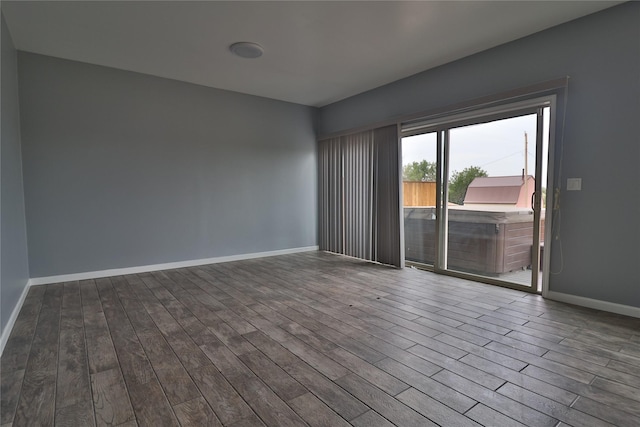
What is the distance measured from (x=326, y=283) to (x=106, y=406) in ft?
8.20

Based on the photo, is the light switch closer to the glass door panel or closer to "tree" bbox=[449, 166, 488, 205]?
"tree" bbox=[449, 166, 488, 205]

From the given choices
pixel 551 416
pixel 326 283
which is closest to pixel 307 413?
pixel 551 416

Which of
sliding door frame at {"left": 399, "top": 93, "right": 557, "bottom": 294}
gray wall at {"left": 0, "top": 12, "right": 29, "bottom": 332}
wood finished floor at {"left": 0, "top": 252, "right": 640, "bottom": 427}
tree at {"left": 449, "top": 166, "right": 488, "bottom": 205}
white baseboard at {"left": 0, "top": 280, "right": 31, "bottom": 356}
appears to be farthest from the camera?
tree at {"left": 449, "top": 166, "right": 488, "bottom": 205}

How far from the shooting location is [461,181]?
3.99 meters

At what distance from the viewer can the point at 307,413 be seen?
1.59 m

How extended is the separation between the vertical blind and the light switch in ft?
6.45

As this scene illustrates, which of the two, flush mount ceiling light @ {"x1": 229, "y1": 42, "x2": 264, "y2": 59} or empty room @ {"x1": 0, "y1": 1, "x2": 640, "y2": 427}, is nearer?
empty room @ {"x1": 0, "y1": 1, "x2": 640, "y2": 427}

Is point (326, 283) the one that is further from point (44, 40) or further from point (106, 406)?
point (44, 40)

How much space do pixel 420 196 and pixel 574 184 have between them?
1.78 meters

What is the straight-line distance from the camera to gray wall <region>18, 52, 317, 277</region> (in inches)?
147

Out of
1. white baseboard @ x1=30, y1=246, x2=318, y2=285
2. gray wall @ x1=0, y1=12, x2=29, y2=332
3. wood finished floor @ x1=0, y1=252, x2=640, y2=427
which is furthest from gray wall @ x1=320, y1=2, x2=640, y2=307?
gray wall @ x1=0, y1=12, x2=29, y2=332

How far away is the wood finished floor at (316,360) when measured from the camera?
5.25 ft

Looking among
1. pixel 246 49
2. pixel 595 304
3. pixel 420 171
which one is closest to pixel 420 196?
pixel 420 171

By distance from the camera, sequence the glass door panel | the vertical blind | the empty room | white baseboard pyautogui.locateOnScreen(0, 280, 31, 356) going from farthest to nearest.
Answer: the vertical blind → the glass door panel → white baseboard pyautogui.locateOnScreen(0, 280, 31, 356) → the empty room
